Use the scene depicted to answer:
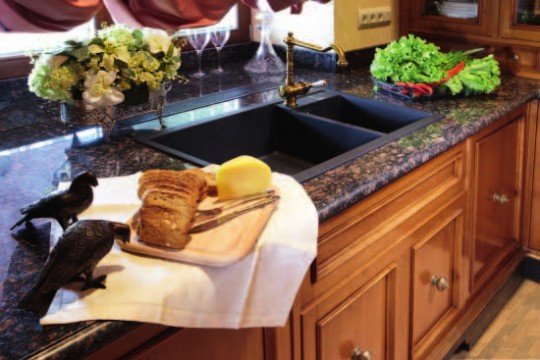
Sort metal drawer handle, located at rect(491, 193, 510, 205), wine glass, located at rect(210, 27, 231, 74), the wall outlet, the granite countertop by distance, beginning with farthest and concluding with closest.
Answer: the wall outlet
wine glass, located at rect(210, 27, 231, 74)
metal drawer handle, located at rect(491, 193, 510, 205)
the granite countertop

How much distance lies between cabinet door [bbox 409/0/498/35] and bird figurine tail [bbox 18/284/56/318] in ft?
6.47

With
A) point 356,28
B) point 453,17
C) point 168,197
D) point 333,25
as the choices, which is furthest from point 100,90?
point 453,17

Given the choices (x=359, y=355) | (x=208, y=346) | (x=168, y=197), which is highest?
(x=168, y=197)

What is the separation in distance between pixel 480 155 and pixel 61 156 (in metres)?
1.19

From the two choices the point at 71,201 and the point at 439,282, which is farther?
the point at 439,282

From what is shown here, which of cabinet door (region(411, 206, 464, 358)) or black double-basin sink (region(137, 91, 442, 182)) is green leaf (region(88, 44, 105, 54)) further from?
cabinet door (region(411, 206, 464, 358))

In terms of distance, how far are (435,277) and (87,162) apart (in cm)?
100

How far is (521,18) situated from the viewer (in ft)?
7.30

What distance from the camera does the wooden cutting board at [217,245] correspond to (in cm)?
94

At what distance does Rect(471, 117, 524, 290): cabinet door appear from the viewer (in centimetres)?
189

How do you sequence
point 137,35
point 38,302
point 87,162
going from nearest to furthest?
point 38,302
point 87,162
point 137,35

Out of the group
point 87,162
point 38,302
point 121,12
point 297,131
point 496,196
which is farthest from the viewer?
point 496,196

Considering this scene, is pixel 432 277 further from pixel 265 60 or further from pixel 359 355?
pixel 265 60

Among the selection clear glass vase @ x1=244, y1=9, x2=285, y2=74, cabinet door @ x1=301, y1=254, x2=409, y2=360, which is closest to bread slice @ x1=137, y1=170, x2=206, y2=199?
cabinet door @ x1=301, y1=254, x2=409, y2=360
